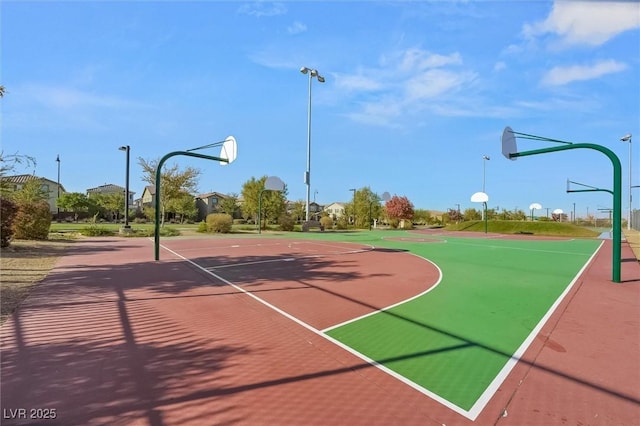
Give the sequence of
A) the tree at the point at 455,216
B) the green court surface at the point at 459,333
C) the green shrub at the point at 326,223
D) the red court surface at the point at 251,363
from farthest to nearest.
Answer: the tree at the point at 455,216 < the green shrub at the point at 326,223 < the green court surface at the point at 459,333 < the red court surface at the point at 251,363

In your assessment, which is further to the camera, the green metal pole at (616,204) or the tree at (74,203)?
the tree at (74,203)

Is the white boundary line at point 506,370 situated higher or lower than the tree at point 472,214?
lower

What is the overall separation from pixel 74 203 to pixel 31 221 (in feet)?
141

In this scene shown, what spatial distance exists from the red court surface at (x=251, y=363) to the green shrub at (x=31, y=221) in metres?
13.3

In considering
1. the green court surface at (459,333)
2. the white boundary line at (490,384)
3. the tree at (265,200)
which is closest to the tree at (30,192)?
the tree at (265,200)

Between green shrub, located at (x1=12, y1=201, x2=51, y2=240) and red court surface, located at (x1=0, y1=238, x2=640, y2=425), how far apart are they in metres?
13.3

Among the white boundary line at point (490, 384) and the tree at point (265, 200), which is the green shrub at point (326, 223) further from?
the white boundary line at point (490, 384)

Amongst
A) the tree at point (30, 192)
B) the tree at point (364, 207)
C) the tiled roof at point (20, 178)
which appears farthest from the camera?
the tree at point (364, 207)

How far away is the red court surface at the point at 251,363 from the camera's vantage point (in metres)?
3.07

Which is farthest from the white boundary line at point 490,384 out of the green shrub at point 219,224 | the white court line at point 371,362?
the green shrub at point 219,224

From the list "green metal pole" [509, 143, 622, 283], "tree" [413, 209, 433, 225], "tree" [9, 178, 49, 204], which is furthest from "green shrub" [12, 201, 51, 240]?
"tree" [413, 209, 433, 225]

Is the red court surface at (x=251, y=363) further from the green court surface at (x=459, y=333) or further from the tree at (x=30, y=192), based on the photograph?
the tree at (x=30, y=192)

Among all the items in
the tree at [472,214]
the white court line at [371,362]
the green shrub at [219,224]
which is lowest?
the white court line at [371,362]

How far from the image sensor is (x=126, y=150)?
87.0 feet
